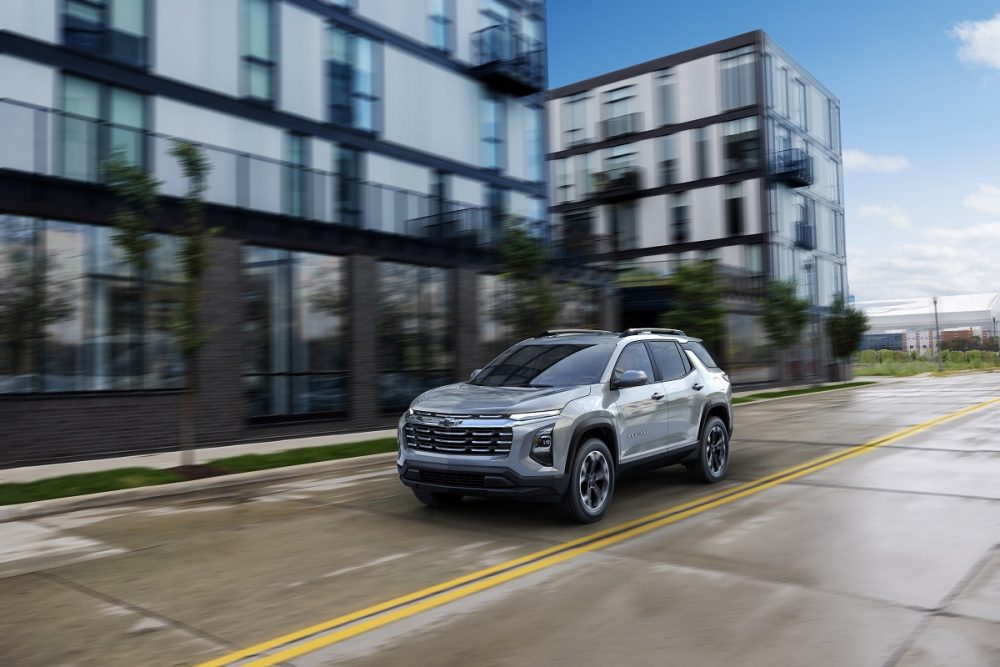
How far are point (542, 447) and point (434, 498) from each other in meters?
1.93

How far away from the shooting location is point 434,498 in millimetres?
8414

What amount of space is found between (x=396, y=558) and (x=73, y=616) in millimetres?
2322

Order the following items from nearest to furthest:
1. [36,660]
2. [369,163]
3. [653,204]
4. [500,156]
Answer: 1. [36,660]
2. [369,163]
3. [500,156]
4. [653,204]

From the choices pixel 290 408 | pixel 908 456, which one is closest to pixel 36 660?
pixel 908 456

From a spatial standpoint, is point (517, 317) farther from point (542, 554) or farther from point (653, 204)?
point (653, 204)

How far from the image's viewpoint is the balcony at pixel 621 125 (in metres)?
44.0

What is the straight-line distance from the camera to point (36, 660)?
4.38 m

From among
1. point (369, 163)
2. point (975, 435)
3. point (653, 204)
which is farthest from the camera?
point (653, 204)

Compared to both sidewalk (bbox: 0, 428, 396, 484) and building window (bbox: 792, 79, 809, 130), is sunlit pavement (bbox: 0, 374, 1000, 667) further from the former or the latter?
building window (bbox: 792, 79, 809, 130)

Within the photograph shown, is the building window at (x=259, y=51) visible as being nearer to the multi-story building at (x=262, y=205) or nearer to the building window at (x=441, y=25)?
the multi-story building at (x=262, y=205)

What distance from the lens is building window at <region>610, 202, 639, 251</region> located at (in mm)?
43844

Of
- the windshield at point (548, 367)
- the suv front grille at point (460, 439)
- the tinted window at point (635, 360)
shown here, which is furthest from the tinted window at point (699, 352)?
the suv front grille at point (460, 439)

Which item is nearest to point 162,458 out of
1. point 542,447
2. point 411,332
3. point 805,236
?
point 411,332

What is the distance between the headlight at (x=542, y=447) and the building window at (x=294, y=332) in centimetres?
1083
